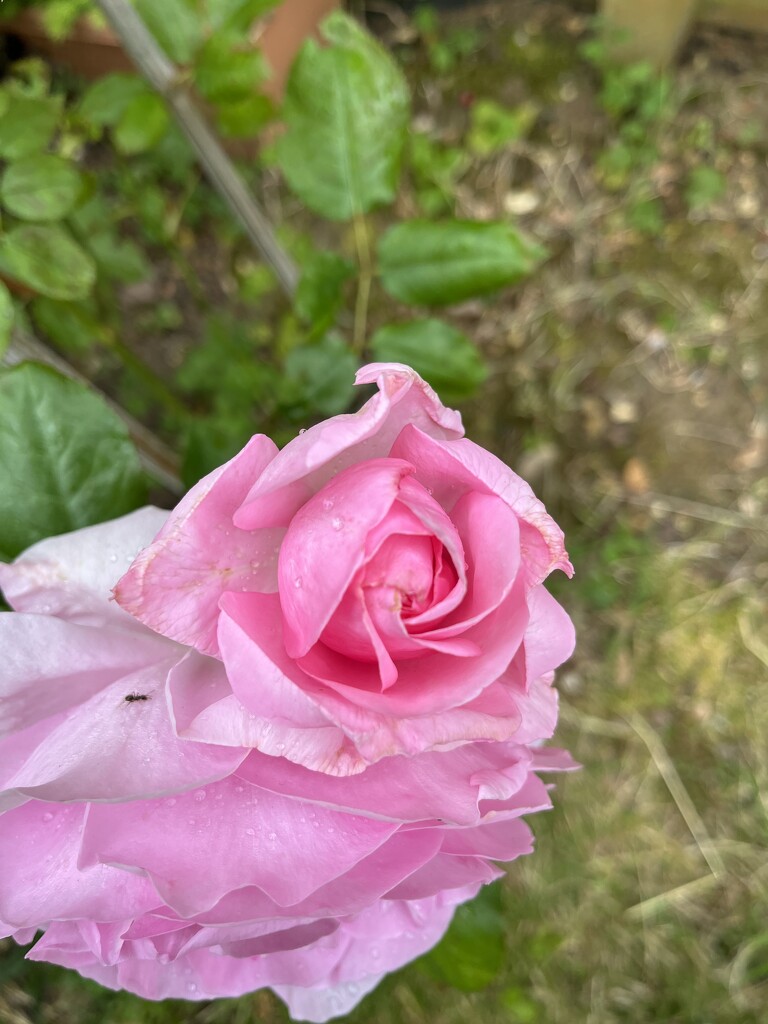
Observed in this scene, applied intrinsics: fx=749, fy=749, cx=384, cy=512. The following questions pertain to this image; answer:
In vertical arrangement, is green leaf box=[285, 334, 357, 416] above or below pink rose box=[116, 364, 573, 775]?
below

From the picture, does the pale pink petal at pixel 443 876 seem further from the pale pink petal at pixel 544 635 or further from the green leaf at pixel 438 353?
the green leaf at pixel 438 353

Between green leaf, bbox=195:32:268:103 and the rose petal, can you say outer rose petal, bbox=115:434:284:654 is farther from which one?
→ green leaf, bbox=195:32:268:103

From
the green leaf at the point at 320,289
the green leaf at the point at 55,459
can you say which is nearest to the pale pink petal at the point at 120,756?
the green leaf at the point at 55,459

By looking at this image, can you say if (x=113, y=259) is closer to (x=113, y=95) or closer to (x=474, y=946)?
(x=113, y=95)

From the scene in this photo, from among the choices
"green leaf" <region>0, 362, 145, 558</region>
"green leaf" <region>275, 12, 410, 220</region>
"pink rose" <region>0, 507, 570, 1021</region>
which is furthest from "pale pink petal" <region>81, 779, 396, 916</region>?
"green leaf" <region>275, 12, 410, 220</region>

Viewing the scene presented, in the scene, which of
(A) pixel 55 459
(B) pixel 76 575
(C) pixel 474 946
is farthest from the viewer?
(C) pixel 474 946

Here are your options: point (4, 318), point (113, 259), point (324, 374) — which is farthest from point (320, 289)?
point (113, 259)

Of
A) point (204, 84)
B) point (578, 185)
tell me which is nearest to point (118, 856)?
point (204, 84)
